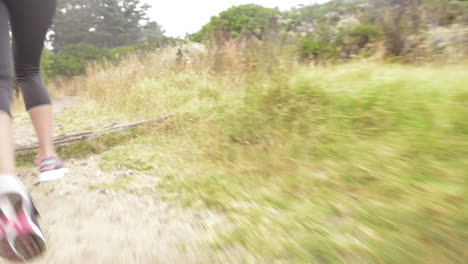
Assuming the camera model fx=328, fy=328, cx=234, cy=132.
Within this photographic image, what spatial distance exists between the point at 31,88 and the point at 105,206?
0.80 metres

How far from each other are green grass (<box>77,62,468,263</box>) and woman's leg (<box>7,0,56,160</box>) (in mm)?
721

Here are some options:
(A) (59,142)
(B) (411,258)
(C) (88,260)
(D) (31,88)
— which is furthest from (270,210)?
(A) (59,142)

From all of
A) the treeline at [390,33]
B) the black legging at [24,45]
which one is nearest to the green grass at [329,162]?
the black legging at [24,45]

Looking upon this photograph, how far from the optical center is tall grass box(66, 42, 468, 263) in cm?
115

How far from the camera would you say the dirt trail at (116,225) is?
117 cm

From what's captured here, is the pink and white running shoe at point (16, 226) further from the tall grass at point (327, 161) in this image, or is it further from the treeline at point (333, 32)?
the treeline at point (333, 32)

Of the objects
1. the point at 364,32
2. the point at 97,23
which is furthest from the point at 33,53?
the point at 97,23

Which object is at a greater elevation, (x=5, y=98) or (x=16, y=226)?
A: (x=5, y=98)

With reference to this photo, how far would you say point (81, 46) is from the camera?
15453 mm

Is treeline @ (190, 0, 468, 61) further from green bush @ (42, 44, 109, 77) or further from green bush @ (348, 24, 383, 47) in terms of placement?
green bush @ (42, 44, 109, 77)

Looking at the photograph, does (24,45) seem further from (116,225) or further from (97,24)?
(97,24)

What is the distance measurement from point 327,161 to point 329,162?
20 mm

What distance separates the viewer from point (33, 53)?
1724 mm

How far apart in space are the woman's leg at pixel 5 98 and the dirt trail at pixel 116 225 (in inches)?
13.9
